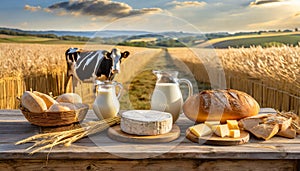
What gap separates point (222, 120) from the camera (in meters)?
1.45

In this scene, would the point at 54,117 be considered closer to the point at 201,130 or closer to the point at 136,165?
the point at 136,165

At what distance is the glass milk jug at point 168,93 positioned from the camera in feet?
4.81

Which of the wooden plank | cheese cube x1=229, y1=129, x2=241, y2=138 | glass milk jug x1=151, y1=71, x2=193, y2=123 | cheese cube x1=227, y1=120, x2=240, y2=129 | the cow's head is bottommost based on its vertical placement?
the wooden plank

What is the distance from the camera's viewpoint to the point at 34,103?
4.56 ft

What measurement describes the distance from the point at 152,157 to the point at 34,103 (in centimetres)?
56

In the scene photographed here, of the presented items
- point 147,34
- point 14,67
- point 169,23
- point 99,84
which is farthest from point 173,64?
point 14,67

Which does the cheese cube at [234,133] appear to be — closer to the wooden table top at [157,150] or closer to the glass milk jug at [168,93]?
the wooden table top at [157,150]

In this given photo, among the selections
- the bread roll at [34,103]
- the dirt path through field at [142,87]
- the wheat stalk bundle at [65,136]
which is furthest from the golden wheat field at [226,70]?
the bread roll at [34,103]

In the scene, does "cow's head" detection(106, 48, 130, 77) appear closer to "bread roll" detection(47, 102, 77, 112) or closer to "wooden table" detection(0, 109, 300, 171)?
"bread roll" detection(47, 102, 77, 112)

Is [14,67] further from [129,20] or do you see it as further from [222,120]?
[222,120]

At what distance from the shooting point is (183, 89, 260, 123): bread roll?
1.44 m

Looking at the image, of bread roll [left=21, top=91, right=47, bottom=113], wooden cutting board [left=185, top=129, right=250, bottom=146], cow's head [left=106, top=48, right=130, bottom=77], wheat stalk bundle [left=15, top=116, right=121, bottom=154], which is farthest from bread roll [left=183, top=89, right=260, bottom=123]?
cow's head [left=106, top=48, right=130, bottom=77]

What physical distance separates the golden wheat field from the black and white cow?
0.19m

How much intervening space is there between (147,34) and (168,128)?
605 millimetres
